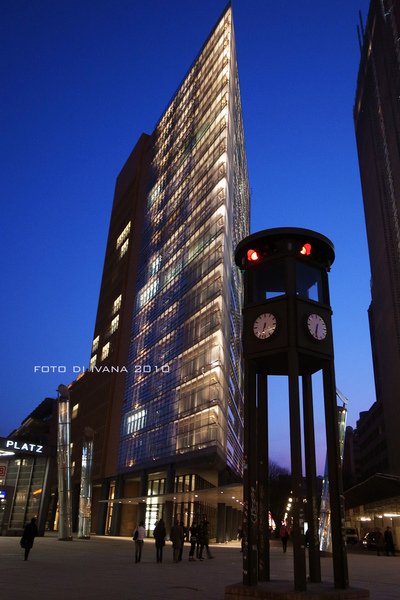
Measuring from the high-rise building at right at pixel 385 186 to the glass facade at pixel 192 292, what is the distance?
26.1 metres

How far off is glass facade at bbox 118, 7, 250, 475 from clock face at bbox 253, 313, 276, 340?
35193 mm

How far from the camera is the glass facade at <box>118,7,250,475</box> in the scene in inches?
1994

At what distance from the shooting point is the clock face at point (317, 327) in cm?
1194

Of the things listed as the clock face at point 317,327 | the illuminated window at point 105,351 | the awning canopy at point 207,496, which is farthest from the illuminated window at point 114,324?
the clock face at point 317,327

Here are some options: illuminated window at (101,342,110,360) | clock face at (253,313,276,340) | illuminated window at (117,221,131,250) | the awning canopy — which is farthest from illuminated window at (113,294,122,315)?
clock face at (253,313,276,340)

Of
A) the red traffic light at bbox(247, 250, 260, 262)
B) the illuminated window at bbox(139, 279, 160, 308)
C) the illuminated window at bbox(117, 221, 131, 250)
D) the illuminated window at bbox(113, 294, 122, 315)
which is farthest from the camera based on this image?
the illuminated window at bbox(117, 221, 131, 250)

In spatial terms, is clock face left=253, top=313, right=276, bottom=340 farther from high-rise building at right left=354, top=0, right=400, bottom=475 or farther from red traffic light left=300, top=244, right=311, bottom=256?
high-rise building at right left=354, top=0, right=400, bottom=475

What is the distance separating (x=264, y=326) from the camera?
1215 cm

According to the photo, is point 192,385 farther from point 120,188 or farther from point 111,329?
point 120,188

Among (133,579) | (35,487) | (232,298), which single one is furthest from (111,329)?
(133,579)

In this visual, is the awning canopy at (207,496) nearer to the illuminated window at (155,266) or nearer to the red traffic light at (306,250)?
the red traffic light at (306,250)

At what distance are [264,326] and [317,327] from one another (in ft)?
4.27

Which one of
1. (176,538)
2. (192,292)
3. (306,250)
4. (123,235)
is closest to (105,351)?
(123,235)

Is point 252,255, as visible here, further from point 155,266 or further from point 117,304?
point 117,304
